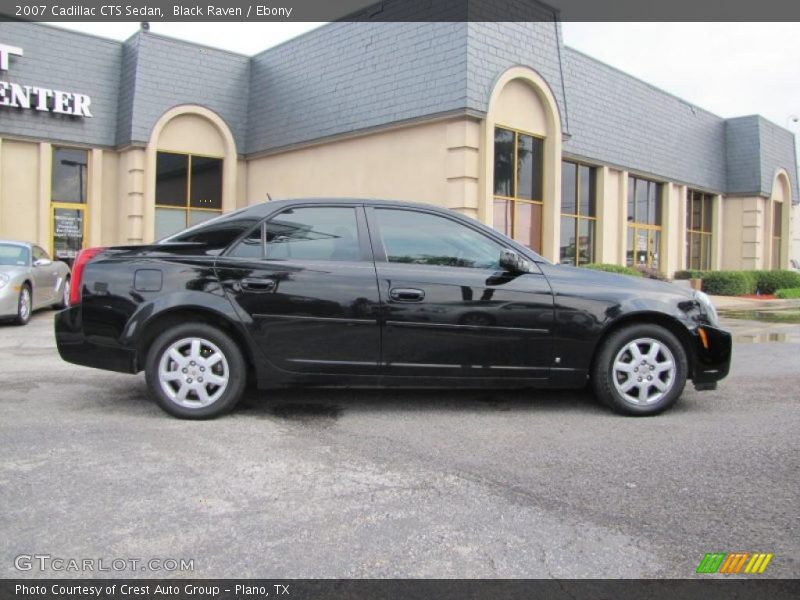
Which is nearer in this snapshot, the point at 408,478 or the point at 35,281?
the point at 408,478

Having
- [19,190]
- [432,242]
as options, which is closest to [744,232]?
[19,190]

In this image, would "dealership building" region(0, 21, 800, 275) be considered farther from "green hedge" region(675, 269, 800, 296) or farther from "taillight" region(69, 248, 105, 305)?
"taillight" region(69, 248, 105, 305)

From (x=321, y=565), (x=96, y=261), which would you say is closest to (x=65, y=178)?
(x=96, y=261)

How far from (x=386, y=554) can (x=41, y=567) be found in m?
1.35

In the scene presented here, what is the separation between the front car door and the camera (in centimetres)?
502

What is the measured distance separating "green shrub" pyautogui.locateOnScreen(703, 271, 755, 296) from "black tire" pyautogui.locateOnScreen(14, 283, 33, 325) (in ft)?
65.6

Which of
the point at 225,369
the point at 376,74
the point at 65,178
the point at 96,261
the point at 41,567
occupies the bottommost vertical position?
the point at 41,567

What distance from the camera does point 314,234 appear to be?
5199 millimetres

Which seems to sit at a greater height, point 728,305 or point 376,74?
point 376,74

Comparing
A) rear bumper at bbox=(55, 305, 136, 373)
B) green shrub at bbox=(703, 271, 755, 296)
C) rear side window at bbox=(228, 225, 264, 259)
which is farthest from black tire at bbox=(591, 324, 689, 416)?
green shrub at bbox=(703, 271, 755, 296)

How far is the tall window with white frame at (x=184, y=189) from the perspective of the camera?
18.0 meters

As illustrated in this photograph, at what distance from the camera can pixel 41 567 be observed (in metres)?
2.67

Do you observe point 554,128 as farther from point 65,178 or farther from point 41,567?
point 41,567

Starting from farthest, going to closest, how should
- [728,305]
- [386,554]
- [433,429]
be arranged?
1. [728,305]
2. [433,429]
3. [386,554]
